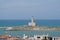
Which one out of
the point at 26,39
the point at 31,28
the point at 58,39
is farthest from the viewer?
the point at 31,28

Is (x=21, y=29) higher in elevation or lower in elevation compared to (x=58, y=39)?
lower

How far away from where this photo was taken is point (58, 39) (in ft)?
84.9

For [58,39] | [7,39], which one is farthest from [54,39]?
[7,39]

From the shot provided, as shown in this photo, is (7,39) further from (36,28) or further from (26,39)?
(36,28)

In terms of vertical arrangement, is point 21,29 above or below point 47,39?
below

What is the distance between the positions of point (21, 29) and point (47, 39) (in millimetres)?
77672

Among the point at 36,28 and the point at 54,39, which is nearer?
the point at 54,39

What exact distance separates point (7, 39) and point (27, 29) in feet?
228

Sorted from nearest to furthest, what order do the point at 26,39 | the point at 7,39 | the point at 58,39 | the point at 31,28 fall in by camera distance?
the point at 58,39
the point at 7,39
the point at 26,39
the point at 31,28

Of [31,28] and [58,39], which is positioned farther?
[31,28]

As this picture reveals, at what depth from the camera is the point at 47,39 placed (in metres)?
26.0

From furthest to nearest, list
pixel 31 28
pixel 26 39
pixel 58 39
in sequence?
pixel 31 28, pixel 26 39, pixel 58 39

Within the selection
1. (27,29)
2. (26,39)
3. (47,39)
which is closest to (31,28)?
(27,29)

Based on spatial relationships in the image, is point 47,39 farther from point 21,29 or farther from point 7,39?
point 21,29
